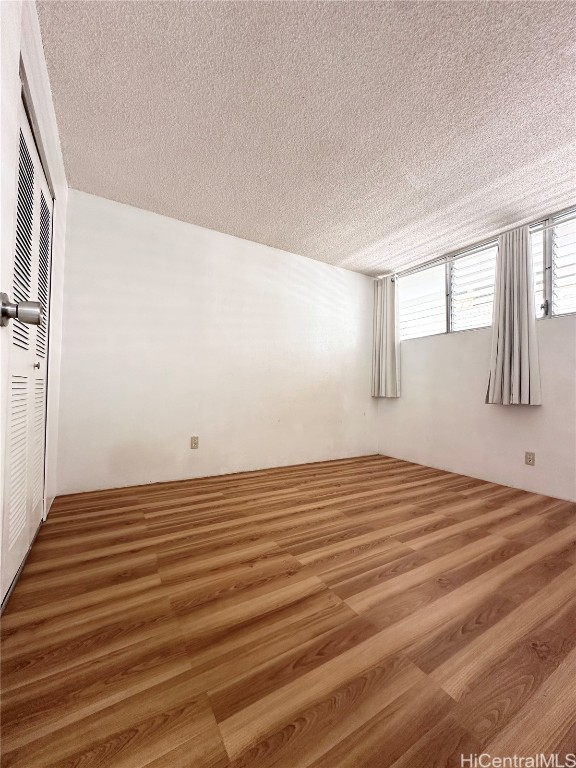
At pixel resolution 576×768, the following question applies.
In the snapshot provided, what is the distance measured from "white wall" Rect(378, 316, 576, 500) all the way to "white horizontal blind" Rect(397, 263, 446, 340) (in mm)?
156

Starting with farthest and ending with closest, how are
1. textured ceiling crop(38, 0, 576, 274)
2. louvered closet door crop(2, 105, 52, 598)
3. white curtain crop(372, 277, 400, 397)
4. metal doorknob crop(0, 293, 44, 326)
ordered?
white curtain crop(372, 277, 400, 397) → textured ceiling crop(38, 0, 576, 274) → louvered closet door crop(2, 105, 52, 598) → metal doorknob crop(0, 293, 44, 326)

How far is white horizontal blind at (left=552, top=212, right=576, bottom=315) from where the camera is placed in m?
2.48

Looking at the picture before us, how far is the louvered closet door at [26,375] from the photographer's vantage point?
113cm

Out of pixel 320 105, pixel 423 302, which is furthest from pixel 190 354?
pixel 423 302

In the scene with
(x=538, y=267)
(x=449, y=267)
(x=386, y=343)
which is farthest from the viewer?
(x=386, y=343)

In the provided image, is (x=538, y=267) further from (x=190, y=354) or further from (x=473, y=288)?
(x=190, y=354)

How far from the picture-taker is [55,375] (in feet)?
6.99

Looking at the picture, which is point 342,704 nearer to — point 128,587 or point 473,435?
point 128,587

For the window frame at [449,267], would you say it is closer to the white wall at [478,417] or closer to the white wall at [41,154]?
the white wall at [478,417]

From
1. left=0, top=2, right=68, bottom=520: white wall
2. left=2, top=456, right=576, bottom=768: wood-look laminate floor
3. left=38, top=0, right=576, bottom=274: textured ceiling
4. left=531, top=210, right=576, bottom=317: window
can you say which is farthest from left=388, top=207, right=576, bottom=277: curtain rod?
left=0, top=2, right=68, bottom=520: white wall

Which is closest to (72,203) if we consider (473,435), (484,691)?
(484,691)

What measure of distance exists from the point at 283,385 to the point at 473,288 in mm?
2276

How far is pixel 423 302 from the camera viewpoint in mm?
3658

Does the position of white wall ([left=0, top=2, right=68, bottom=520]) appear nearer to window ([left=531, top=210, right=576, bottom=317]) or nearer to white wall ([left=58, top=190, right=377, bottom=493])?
white wall ([left=58, top=190, right=377, bottom=493])
